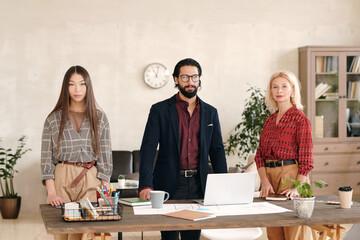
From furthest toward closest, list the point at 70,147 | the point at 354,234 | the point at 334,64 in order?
the point at 334,64, the point at 354,234, the point at 70,147

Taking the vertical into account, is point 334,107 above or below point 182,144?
above

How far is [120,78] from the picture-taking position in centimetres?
722

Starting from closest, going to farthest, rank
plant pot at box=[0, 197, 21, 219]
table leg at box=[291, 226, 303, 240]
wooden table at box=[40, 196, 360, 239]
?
wooden table at box=[40, 196, 360, 239] < table leg at box=[291, 226, 303, 240] < plant pot at box=[0, 197, 21, 219]

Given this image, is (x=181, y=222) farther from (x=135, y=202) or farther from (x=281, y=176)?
(x=281, y=176)

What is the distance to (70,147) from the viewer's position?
10.2 feet

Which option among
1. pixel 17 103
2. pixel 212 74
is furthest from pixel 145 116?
pixel 17 103

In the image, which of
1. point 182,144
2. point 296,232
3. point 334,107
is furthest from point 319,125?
point 296,232

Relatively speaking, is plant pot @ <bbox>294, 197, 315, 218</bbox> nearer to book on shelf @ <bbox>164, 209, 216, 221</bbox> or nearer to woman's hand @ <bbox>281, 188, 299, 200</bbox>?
book on shelf @ <bbox>164, 209, 216, 221</bbox>

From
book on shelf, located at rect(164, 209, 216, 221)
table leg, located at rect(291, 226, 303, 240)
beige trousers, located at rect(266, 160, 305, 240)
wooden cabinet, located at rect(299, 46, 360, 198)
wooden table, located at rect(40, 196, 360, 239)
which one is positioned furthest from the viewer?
wooden cabinet, located at rect(299, 46, 360, 198)

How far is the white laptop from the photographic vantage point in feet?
9.35

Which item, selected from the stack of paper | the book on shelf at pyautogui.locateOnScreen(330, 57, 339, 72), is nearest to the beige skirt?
the stack of paper

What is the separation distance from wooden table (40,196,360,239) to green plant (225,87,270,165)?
414 centimetres

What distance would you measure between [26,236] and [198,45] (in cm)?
342

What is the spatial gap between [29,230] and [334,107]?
4253 millimetres
